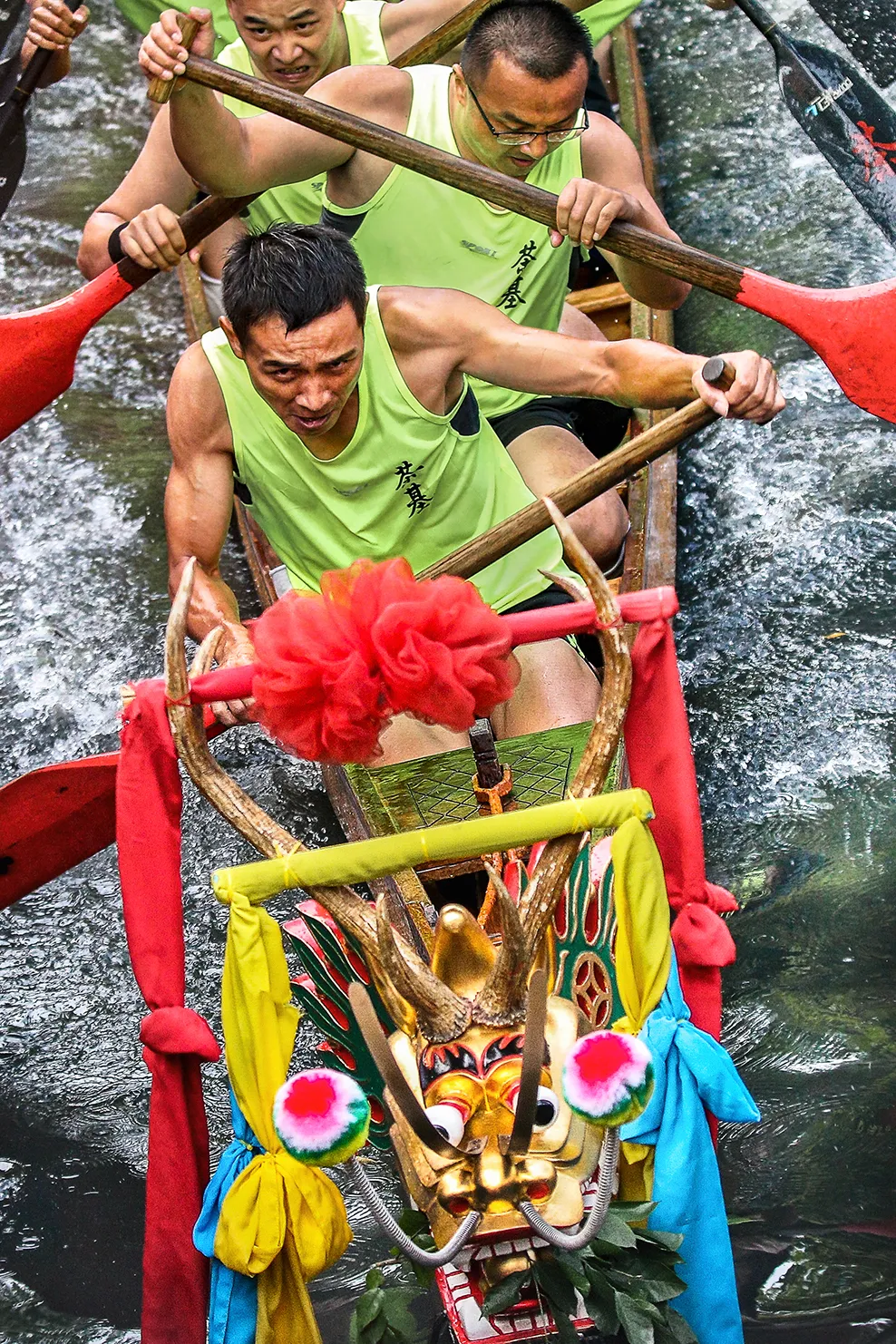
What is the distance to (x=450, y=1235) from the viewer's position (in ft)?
7.29

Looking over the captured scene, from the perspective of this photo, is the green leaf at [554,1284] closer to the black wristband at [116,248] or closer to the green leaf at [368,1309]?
the green leaf at [368,1309]

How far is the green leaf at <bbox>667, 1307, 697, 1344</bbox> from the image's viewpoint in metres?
2.31

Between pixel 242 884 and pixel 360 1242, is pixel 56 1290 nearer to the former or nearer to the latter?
pixel 360 1242

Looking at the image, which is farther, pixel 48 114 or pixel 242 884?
pixel 48 114

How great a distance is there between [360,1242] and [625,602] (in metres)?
1.37

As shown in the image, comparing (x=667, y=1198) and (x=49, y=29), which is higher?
(x=49, y=29)

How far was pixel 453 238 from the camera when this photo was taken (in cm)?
371

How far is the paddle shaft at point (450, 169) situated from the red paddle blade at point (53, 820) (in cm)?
124

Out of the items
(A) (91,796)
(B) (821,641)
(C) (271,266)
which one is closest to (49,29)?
(C) (271,266)

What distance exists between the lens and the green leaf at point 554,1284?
2.25m

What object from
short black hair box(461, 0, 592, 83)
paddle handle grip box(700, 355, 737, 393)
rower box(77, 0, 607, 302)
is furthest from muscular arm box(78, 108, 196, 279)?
paddle handle grip box(700, 355, 737, 393)

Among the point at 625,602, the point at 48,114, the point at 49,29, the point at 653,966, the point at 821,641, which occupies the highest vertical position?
the point at 48,114

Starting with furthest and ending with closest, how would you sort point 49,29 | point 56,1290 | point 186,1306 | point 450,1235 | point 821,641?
point 821,641, point 49,29, point 56,1290, point 186,1306, point 450,1235

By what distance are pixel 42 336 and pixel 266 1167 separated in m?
1.76
